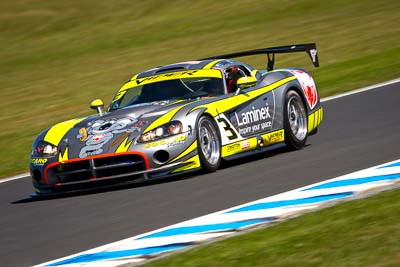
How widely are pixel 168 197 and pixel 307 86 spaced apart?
12.7 feet

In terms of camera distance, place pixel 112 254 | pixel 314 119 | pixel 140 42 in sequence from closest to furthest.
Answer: pixel 112 254, pixel 314 119, pixel 140 42

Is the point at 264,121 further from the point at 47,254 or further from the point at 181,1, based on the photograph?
the point at 181,1

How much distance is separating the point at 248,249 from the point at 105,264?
0.91 metres

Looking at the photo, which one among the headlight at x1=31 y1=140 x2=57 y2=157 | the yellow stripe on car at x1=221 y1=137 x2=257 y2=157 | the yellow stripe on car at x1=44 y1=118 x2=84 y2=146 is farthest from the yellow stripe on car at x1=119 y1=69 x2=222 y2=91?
the headlight at x1=31 y1=140 x2=57 y2=157

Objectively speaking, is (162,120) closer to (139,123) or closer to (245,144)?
(139,123)

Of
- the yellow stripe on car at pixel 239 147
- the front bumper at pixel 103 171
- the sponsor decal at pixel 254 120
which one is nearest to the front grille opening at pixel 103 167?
the front bumper at pixel 103 171

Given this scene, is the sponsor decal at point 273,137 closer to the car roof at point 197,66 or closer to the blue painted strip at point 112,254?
the car roof at point 197,66

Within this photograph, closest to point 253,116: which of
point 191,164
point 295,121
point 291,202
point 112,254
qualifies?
point 295,121

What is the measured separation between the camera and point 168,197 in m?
8.48

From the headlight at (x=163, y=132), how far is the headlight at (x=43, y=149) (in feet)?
3.06

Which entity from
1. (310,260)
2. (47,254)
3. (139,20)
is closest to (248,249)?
(310,260)

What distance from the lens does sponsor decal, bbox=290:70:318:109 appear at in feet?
38.4

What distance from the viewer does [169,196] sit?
8523mm

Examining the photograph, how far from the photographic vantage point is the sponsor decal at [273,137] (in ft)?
35.1
